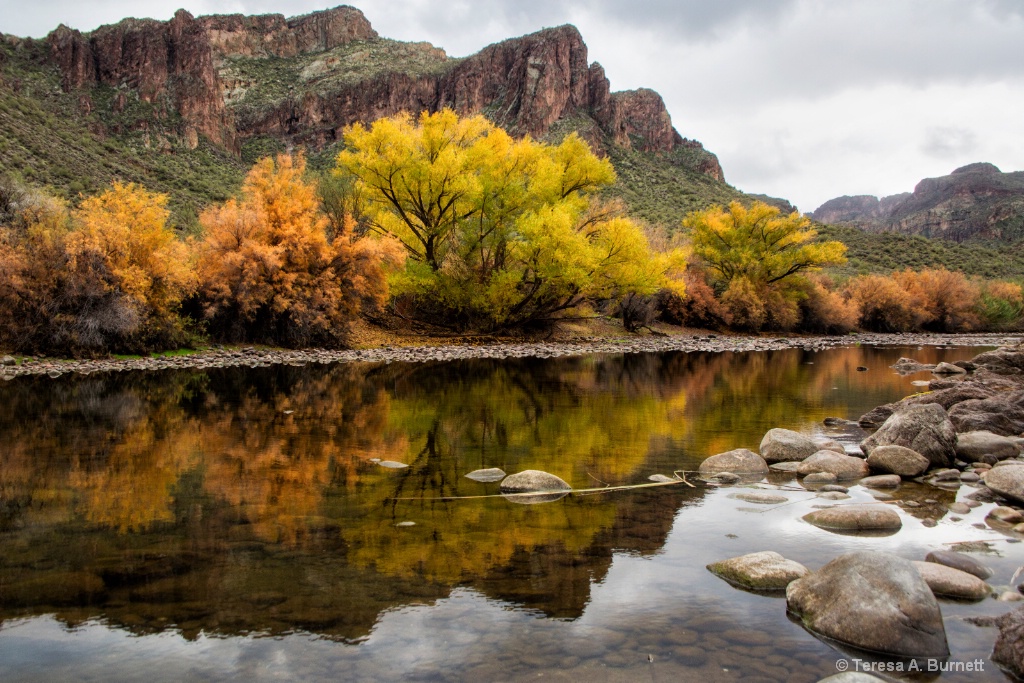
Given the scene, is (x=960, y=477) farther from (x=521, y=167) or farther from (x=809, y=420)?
(x=521, y=167)

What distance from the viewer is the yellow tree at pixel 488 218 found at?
115ft

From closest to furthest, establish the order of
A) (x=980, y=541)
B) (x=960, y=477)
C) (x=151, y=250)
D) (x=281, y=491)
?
1. (x=980, y=541)
2. (x=281, y=491)
3. (x=960, y=477)
4. (x=151, y=250)

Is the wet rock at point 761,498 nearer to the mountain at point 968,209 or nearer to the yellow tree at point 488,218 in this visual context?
the yellow tree at point 488,218

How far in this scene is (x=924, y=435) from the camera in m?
9.71

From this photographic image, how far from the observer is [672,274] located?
49844 mm

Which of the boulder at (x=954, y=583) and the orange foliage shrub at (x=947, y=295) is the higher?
the orange foliage shrub at (x=947, y=295)

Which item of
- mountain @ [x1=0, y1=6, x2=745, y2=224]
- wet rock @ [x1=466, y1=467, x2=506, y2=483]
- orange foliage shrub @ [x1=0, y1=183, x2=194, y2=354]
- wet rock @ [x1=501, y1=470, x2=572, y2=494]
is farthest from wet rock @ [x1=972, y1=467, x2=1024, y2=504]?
mountain @ [x1=0, y1=6, x2=745, y2=224]

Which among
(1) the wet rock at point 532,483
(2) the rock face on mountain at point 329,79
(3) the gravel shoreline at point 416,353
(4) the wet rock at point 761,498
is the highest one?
(2) the rock face on mountain at point 329,79

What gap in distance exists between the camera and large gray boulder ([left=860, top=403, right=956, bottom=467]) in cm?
963

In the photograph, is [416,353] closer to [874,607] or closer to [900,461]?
[900,461]

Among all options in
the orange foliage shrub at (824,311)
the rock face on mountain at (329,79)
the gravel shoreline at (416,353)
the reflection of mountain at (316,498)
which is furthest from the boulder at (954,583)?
the rock face on mountain at (329,79)

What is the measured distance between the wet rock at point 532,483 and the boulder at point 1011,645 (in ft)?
15.5

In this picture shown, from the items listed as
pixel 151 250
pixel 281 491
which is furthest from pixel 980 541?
pixel 151 250

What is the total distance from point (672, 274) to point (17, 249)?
39.7m
